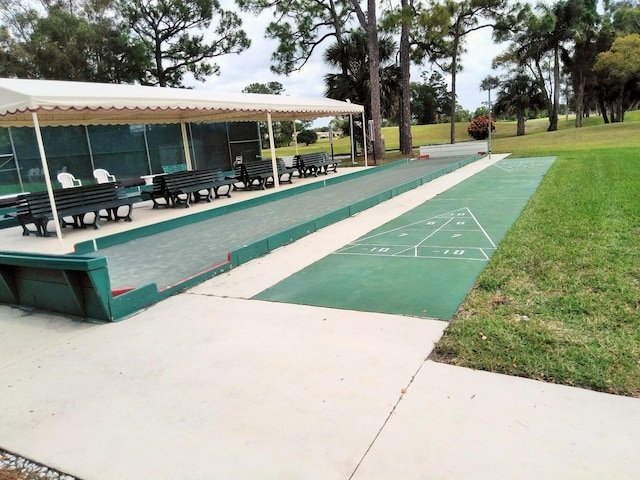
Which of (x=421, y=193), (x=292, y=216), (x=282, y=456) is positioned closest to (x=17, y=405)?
(x=282, y=456)

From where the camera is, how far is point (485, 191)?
11281mm

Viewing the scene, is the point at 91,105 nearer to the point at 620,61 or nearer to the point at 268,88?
the point at 620,61

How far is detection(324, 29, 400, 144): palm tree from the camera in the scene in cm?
2445

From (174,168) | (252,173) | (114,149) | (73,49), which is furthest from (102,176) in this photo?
(73,49)

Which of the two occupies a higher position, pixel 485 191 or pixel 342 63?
pixel 342 63

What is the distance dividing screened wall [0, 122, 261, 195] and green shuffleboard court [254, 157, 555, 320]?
11229 mm

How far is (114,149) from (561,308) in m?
15.5

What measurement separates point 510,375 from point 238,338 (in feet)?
7.09

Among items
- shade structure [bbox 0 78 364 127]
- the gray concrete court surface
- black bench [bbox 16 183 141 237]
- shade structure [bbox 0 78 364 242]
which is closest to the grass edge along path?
the gray concrete court surface

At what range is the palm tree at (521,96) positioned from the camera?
42.0 meters

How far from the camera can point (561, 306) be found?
396 centimetres

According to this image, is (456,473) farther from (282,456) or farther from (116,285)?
(116,285)

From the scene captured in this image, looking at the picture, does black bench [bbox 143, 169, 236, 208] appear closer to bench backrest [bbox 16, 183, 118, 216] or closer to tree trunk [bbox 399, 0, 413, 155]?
bench backrest [bbox 16, 183, 118, 216]

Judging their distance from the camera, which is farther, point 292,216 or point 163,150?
point 163,150
